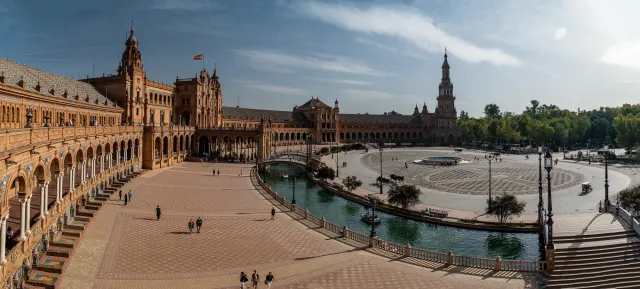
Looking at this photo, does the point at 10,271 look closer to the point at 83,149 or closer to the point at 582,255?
the point at 83,149

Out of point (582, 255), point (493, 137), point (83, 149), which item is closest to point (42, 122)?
point (83, 149)

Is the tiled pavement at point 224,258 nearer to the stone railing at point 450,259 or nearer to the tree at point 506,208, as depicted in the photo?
the stone railing at point 450,259

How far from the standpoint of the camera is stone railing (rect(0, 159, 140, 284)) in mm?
17766

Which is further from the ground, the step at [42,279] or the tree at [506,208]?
the tree at [506,208]

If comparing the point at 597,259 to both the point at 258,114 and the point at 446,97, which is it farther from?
the point at 446,97

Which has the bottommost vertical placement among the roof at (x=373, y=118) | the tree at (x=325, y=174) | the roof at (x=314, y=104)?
the tree at (x=325, y=174)

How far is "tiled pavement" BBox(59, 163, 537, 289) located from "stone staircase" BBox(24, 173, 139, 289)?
456 mm

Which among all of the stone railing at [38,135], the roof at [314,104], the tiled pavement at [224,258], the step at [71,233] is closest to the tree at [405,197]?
the tiled pavement at [224,258]

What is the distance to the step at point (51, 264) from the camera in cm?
2077

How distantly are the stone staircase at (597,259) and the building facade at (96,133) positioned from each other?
87.2ft

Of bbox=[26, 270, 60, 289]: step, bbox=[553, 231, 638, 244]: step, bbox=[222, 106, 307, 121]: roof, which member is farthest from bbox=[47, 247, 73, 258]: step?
bbox=[222, 106, 307, 121]: roof

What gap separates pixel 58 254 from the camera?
23.1m

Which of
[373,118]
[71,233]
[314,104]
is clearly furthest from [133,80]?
[373,118]

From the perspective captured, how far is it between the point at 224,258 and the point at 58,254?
9.13m
